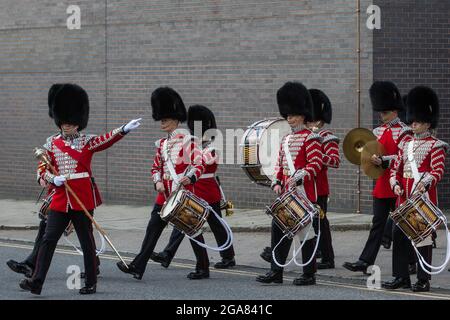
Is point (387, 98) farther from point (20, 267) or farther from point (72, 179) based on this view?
point (20, 267)

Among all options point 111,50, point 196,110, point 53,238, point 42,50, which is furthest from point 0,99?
point 53,238

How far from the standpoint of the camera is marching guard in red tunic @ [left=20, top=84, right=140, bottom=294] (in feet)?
38.6

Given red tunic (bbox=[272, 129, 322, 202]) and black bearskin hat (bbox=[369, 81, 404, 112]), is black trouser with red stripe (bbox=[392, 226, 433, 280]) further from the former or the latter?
black bearskin hat (bbox=[369, 81, 404, 112])

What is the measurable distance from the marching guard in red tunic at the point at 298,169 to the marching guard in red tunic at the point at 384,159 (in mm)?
753

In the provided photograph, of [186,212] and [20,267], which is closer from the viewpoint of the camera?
[186,212]

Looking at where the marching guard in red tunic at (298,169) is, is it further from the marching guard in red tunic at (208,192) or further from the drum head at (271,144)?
the drum head at (271,144)

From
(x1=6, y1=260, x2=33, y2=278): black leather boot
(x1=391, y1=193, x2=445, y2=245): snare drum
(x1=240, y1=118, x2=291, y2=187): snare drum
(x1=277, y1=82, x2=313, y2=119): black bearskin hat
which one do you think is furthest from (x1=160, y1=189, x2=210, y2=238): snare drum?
(x1=391, y1=193, x2=445, y2=245): snare drum

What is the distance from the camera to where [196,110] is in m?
13.6

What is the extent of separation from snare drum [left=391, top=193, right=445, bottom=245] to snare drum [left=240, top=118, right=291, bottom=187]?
113 inches

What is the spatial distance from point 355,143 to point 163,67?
25.7ft

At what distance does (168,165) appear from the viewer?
12.9m

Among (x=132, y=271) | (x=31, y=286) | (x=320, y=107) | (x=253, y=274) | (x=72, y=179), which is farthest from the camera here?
(x=320, y=107)

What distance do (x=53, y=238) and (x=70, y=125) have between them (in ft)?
3.71

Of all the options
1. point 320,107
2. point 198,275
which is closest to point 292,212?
point 198,275
